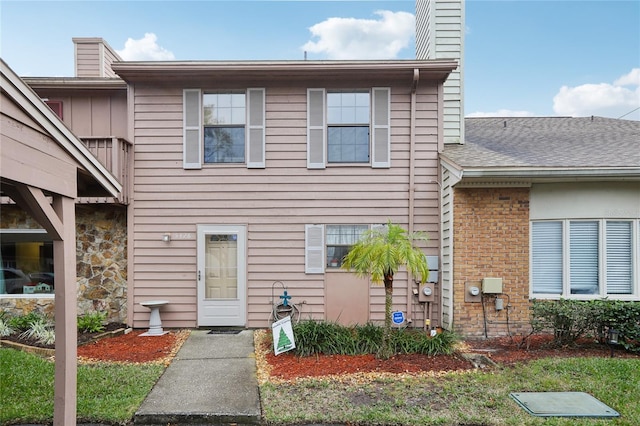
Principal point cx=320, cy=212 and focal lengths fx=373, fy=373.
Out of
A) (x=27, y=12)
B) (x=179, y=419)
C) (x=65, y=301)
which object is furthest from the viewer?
(x=27, y=12)

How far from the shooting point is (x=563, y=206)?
21.3 ft

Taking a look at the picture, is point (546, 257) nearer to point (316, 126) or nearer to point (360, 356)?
point (360, 356)

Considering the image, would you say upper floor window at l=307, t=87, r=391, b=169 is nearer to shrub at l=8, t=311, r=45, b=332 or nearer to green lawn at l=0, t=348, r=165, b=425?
green lawn at l=0, t=348, r=165, b=425

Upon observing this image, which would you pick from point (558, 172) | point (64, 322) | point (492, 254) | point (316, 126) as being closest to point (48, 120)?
point (64, 322)

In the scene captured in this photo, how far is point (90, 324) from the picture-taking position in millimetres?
6777

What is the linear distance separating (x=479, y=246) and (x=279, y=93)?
185 inches

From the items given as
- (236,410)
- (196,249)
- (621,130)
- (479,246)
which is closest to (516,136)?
(621,130)

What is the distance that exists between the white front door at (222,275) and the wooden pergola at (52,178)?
3809 mm

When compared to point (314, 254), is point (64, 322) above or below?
below

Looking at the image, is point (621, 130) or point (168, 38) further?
point (168, 38)

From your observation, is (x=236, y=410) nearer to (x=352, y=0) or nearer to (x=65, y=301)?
(x=65, y=301)

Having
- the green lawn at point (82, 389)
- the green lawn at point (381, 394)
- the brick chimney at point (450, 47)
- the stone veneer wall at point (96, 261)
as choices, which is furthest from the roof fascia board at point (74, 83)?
the brick chimney at point (450, 47)

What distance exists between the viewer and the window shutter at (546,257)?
6.57 meters

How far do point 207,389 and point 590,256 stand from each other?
6572 millimetres
